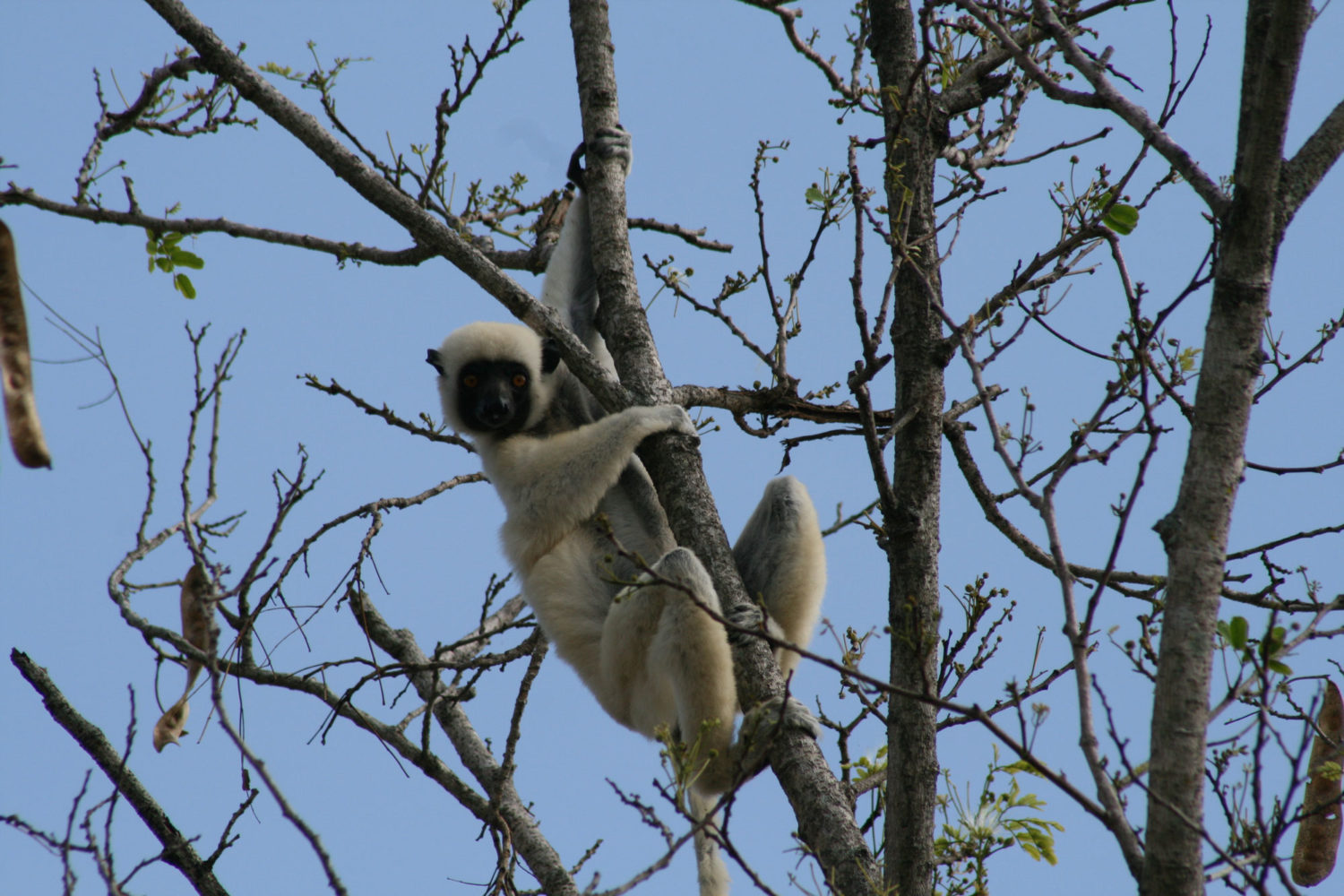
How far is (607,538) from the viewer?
256 inches

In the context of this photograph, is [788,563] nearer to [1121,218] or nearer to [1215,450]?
[1121,218]

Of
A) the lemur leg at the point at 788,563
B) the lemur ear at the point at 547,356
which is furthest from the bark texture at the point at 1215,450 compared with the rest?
the lemur ear at the point at 547,356

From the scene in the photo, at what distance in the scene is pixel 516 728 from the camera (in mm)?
5672

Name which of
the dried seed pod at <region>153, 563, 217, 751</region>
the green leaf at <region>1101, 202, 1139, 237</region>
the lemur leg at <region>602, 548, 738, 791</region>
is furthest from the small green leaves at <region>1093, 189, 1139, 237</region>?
the dried seed pod at <region>153, 563, 217, 751</region>

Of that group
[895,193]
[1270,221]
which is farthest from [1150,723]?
[895,193]

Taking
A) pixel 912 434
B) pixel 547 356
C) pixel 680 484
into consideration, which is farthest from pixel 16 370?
pixel 547 356

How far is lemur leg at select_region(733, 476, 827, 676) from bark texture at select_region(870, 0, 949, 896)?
50.2 inches

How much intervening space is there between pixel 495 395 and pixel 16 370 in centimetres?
372

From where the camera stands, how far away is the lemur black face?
271 inches

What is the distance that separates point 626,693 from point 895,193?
317 centimetres

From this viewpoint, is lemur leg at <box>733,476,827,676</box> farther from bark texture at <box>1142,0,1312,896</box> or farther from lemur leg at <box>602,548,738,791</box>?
bark texture at <box>1142,0,1312,896</box>

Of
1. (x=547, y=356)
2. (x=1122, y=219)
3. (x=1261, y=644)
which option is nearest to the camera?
(x=1261, y=644)

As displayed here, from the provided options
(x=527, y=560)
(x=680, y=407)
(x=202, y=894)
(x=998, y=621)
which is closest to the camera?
(x=202, y=894)

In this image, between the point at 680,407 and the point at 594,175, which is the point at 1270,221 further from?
the point at 594,175
